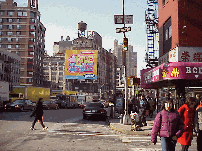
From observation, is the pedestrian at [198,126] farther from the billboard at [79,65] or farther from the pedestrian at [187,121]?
the billboard at [79,65]

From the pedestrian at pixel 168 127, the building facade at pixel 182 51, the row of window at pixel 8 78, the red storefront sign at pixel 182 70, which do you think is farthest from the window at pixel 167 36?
the row of window at pixel 8 78

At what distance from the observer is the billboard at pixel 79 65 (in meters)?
64.4

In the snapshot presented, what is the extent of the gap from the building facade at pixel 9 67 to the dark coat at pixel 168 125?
6495cm

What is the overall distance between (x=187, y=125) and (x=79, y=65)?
57.6 meters

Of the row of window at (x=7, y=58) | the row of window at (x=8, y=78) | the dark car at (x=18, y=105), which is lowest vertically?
the dark car at (x=18, y=105)

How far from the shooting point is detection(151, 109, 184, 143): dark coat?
6.37m

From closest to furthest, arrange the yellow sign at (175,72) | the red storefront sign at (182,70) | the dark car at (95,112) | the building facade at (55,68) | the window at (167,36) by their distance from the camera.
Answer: the red storefront sign at (182,70), the yellow sign at (175,72), the window at (167,36), the dark car at (95,112), the building facade at (55,68)

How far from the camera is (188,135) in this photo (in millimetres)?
7664

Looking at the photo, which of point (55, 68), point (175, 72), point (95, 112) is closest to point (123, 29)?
point (175, 72)

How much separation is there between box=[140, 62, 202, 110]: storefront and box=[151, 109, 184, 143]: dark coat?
11454 millimetres

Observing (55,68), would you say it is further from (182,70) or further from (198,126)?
(198,126)

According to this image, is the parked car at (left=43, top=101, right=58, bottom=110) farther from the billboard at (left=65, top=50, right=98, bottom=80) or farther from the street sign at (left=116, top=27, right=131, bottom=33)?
the street sign at (left=116, top=27, right=131, bottom=33)

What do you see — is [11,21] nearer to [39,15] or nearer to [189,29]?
[39,15]

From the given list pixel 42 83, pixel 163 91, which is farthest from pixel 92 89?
pixel 163 91
